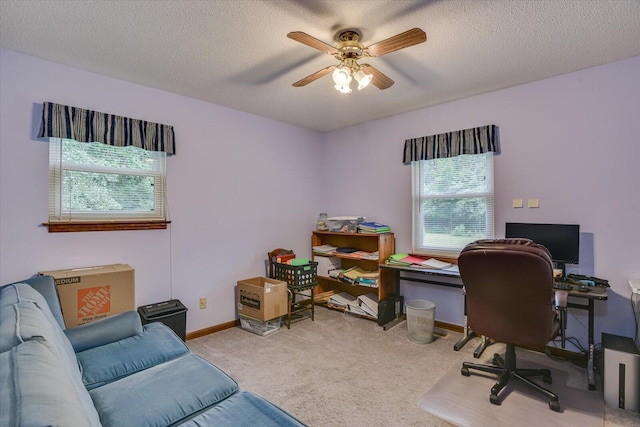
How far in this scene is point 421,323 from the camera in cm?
310

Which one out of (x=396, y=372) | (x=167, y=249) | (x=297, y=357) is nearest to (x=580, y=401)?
(x=396, y=372)

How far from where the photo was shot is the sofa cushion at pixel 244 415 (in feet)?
4.15

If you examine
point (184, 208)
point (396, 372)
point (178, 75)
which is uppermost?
point (178, 75)

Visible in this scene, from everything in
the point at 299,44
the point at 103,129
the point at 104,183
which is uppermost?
the point at 299,44

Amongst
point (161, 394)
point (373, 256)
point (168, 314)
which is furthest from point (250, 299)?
point (161, 394)

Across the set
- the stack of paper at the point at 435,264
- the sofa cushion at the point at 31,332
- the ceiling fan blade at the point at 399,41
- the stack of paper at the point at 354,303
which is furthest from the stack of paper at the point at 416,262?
the sofa cushion at the point at 31,332

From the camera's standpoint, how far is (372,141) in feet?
13.8

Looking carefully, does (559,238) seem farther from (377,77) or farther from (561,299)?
(377,77)

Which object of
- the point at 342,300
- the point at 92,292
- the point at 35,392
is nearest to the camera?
the point at 35,392

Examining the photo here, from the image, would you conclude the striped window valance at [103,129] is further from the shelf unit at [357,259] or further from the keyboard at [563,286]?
the keyboard at [563,286]

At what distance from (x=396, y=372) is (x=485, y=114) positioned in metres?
2.66

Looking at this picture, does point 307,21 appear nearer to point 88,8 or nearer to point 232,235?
point 88,8

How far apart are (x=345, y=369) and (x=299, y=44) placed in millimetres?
2558

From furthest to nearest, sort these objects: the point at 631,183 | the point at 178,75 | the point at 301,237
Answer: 1. the point at 301,237
2. the point at 178,75
3. the point at 631,183
